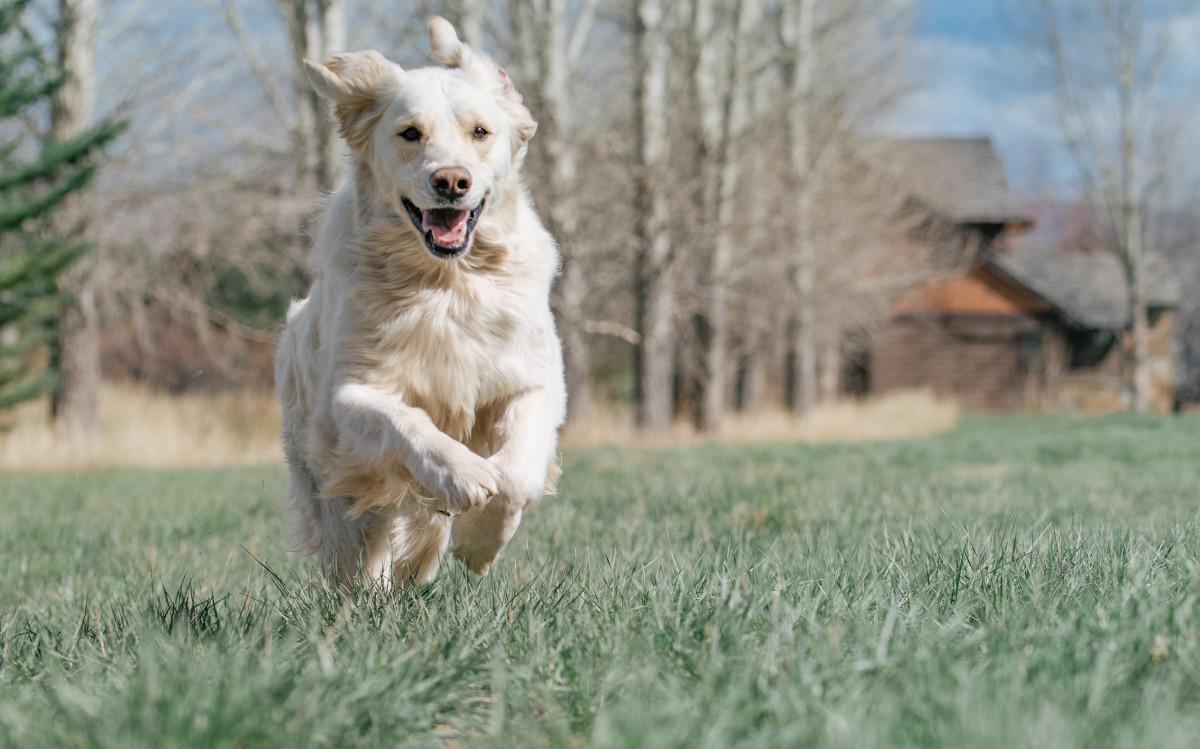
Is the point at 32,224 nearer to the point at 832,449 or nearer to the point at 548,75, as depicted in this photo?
the point at 548,75

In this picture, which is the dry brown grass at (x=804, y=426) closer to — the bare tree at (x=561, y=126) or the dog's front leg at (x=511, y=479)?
the bare tree at (x=561, y=126)

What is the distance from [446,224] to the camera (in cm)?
318

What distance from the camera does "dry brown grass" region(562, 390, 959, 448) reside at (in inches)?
516

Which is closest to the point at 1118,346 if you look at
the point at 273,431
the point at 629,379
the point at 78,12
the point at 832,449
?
the point at 629,379

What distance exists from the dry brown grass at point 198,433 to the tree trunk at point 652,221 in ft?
2.46

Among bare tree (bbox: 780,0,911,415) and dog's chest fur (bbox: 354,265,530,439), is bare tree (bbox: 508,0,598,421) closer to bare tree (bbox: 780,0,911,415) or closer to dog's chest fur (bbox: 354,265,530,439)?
bare tree (bbox: 780,0,911,415)

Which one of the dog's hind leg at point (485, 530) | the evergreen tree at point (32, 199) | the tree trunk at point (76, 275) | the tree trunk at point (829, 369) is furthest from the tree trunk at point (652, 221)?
the tree trunk at point (829, 369)

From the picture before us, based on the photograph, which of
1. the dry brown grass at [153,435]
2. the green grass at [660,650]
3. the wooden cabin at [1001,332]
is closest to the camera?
the green grass at [660,650]

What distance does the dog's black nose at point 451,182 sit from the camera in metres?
3.06

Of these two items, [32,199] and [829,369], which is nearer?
[32,199]

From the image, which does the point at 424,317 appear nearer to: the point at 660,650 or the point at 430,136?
the point at 430,136

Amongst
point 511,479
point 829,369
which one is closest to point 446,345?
point 511,479

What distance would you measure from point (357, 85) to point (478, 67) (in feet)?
1.52

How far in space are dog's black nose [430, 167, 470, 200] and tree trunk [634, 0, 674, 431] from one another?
937 cm
